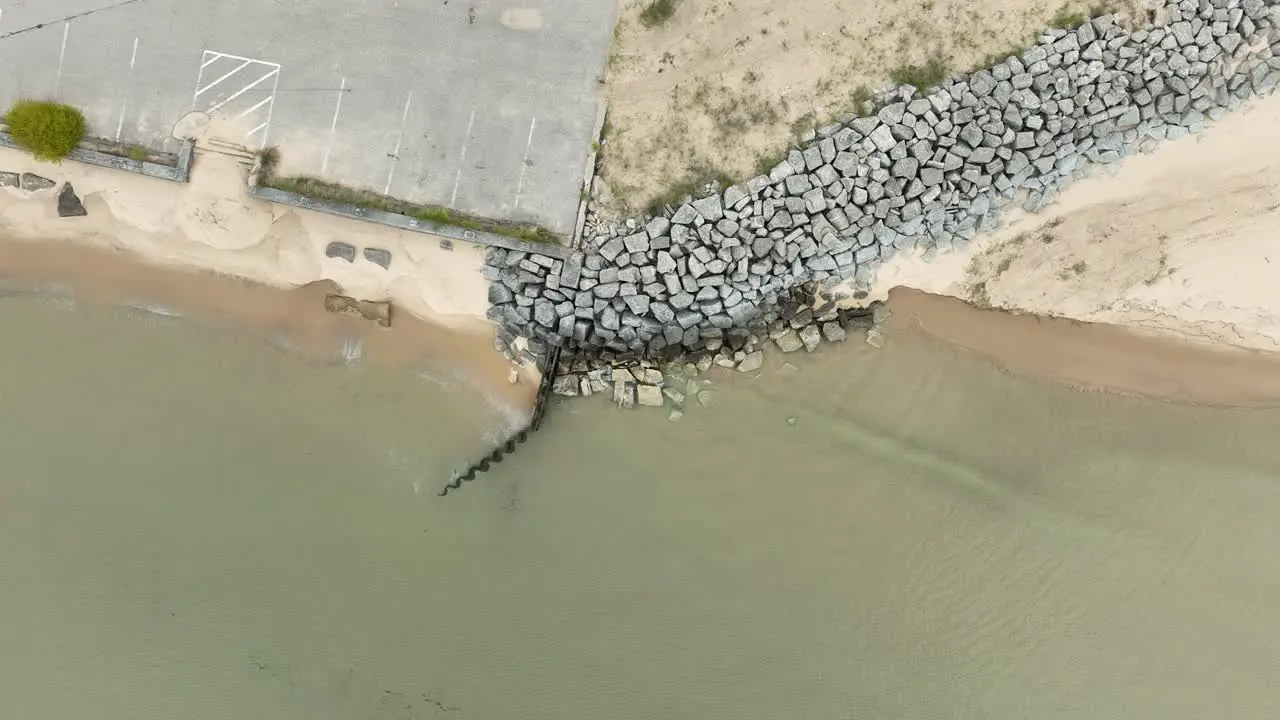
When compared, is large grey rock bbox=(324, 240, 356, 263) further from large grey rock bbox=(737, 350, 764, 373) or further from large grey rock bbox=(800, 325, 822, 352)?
large grey rock bbox=(800, 325, 822, 352)

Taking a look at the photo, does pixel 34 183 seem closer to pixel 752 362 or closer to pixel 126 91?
pixel 126 91

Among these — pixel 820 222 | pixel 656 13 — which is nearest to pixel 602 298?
pixel 820 222

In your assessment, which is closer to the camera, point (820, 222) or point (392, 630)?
point (820, 222)

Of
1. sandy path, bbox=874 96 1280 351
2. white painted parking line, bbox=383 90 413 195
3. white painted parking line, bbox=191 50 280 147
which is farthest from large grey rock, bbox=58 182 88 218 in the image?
sandy path, bbox=874 96 1280 351

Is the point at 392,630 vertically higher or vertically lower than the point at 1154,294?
lower

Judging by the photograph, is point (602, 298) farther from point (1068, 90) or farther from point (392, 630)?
point (1068, 90)

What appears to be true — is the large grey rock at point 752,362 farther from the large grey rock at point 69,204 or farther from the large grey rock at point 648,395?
the large grey rock at point 69,204

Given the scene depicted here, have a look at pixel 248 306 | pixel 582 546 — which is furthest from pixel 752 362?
pixel 248 306
